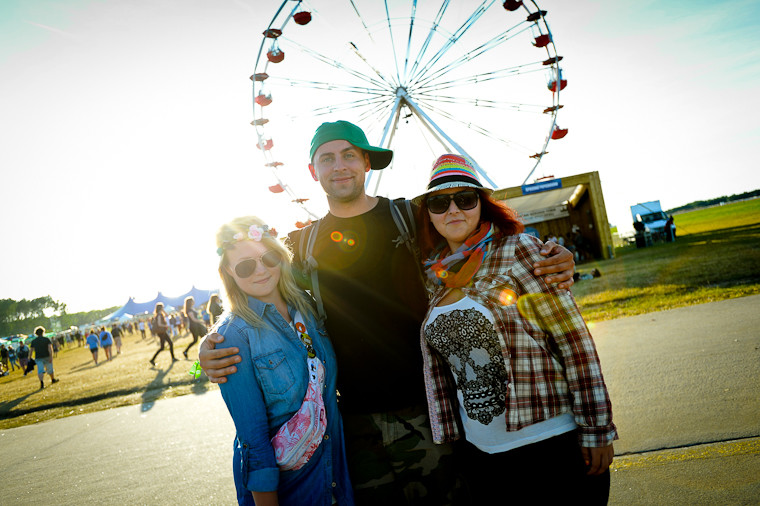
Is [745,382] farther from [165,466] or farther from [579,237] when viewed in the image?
[579,237]

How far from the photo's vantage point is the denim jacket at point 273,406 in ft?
5.86

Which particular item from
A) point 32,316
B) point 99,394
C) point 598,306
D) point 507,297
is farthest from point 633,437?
point 32,316

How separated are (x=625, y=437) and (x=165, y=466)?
13.9 feet

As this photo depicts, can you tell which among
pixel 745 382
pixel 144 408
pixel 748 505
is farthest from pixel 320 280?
pixel 144 408

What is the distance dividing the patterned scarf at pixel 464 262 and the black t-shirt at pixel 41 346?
581 inches

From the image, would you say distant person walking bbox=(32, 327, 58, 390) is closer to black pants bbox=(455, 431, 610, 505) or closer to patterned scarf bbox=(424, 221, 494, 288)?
patterned scarf bbox=(424, 221, 494, 288)

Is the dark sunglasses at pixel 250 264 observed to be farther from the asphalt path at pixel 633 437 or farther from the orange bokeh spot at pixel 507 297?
the asphalt path at pixel 633 437

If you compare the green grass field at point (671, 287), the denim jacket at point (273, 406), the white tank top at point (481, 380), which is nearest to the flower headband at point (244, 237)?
the denim jacket at point (273, 406)

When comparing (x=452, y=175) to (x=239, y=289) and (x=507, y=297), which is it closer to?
(x=507, y=297)

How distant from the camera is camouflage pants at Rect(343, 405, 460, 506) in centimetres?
210

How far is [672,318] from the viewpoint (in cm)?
563

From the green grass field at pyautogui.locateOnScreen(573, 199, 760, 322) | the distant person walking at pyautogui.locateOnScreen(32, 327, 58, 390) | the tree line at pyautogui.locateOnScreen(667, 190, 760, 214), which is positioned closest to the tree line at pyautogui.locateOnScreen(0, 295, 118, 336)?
the distant person walking at pyautogui.locateOnScreen(32, 327, 58, 390)

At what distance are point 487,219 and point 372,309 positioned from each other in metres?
0.81

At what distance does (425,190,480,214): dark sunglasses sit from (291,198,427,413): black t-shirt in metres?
0.40
